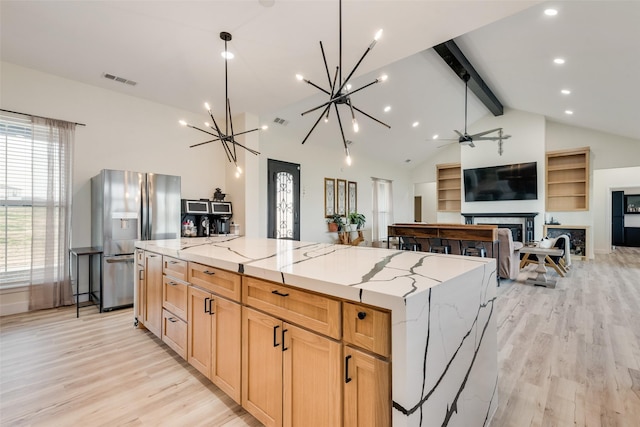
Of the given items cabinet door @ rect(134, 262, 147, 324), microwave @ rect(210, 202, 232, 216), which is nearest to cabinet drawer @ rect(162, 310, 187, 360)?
cabinet door @ rect(134, 262, 147, 324)

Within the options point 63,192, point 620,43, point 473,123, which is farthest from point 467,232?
point 63,192

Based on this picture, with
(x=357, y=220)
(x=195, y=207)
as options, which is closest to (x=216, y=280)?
(x=195, y=207)

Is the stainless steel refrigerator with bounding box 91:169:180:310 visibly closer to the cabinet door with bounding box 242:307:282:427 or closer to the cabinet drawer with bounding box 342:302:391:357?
the cabinet door with bounding box 242:307:282:427

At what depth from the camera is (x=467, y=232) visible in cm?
477

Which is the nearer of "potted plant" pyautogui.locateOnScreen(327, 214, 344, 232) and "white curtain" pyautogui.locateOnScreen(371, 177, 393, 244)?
"potted plant" pyautogui.locateOnScreen(327, 214, 344, 232)

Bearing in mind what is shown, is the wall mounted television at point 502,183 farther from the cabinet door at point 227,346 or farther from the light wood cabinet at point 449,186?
the cabinet door at point 227,346

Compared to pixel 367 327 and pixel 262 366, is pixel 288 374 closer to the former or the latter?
pixel 262 366

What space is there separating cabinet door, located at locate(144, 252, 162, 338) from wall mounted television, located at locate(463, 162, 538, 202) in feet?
27.2

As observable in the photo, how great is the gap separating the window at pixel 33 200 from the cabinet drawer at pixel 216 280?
2.92 meters

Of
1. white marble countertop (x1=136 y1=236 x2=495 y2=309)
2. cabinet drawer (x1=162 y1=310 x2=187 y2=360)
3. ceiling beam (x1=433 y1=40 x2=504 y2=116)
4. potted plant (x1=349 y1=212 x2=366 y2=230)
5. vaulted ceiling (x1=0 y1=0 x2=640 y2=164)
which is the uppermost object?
ceiling beam (x1=433 y1=40 x2=504 y2=116)

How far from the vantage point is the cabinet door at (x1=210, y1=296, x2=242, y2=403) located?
170 cm

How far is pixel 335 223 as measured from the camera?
729 centimetres

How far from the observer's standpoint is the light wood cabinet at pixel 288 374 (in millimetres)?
1211

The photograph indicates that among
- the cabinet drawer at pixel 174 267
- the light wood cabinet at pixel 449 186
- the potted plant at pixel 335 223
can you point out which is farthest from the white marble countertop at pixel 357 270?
the light wood cabinet at pixel 449 186
